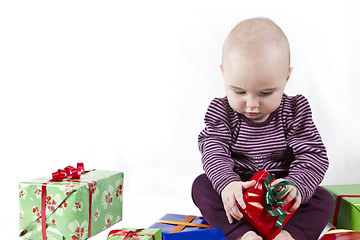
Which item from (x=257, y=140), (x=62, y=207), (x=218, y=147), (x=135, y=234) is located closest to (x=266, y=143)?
(x=257, y=140)

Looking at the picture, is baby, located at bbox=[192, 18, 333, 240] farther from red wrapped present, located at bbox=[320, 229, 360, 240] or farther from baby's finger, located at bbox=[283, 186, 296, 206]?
red wrapped present, located at bbox=[320, 229, 360, 240]

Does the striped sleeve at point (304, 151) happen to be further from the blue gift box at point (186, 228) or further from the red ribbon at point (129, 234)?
the red ribbon at point (129, 234)

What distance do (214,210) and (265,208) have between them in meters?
0.16

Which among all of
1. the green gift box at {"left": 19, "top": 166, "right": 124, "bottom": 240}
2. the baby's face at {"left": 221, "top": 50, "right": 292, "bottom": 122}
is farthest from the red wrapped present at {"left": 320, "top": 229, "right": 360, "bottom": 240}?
the green gift box at {"left": 19, "top": 166, "right": 124, "bottom": 240}

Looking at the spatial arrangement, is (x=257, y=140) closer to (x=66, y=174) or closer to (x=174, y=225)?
(x=174, y=225)

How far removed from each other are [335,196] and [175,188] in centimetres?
63

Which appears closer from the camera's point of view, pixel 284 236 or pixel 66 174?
pixel 284 236

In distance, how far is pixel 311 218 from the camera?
1.34 meters

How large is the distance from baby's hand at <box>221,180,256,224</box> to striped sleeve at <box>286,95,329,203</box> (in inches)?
6.4

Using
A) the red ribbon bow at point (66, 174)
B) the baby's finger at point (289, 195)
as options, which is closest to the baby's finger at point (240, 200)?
the baby's finger at point (289, 195)

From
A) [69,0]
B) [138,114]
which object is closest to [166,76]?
[138,114]

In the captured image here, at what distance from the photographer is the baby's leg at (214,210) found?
4.24ft

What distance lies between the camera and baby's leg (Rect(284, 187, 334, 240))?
1313 millimetres

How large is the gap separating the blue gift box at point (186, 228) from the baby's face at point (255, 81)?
0.35 meters
